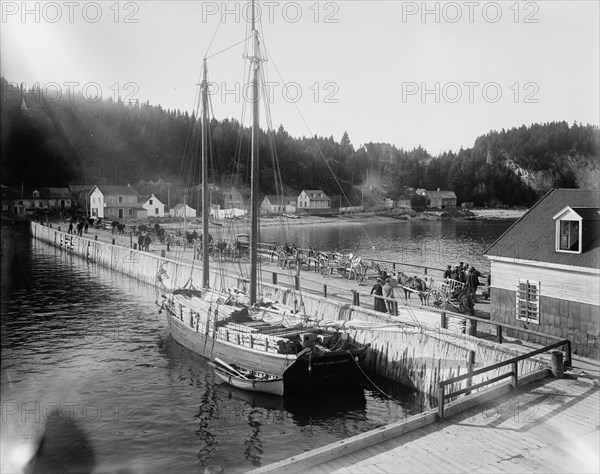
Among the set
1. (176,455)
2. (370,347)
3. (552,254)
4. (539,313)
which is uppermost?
(552,254)

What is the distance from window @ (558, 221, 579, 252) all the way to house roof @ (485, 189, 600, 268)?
0.29 m

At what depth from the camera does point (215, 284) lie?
117 ft

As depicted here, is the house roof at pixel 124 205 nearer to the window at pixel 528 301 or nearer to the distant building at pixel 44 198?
the distant building at pixel 44 198

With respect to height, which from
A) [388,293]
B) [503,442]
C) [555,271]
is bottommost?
[503,442]

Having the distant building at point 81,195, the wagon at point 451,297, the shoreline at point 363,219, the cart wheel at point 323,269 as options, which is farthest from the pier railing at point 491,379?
the distant building at point 81,195

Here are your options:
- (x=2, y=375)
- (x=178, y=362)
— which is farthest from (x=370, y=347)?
(x=2, y=375)

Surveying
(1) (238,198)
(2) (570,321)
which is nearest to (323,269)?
(2) (570,321)

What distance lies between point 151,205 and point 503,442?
114 meters

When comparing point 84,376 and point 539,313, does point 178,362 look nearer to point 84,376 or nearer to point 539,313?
point 84,376

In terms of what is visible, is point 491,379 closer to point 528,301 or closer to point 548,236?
point 528,301

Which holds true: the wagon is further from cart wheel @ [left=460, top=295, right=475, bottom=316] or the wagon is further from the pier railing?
the pier railing

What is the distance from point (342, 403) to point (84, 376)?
10710 mm

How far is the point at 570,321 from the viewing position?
18.4 m

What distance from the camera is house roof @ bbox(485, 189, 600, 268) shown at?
18.4 meters
